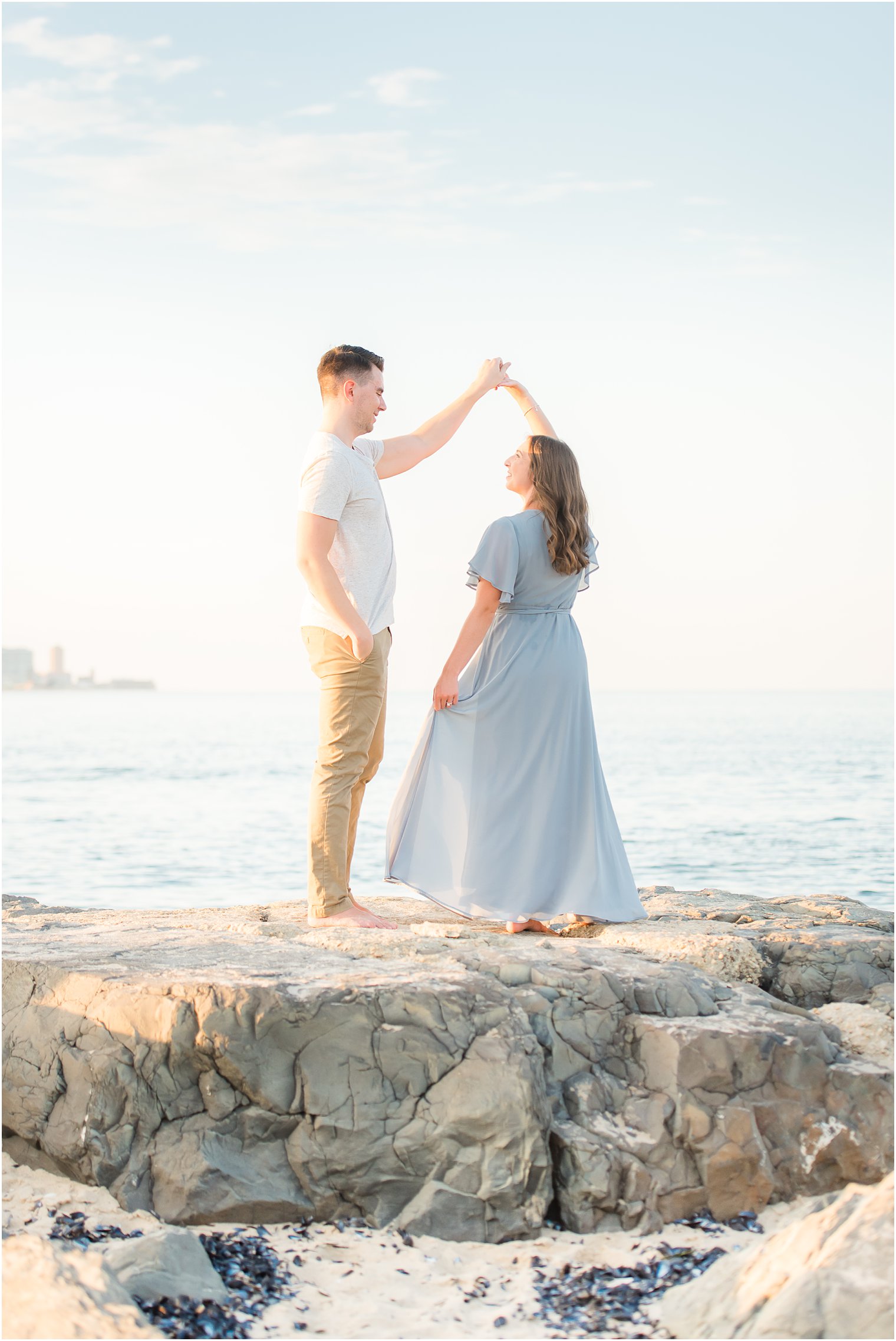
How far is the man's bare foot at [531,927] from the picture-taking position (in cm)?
460

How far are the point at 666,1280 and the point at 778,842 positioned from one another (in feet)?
46.4

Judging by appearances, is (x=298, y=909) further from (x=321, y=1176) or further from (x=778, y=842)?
(x=778, y=842)

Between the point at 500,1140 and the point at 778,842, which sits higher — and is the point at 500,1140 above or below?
above

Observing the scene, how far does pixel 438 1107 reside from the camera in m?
3.28

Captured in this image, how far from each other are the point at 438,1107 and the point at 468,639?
81.4 inches

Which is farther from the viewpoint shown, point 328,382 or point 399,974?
point 328,382

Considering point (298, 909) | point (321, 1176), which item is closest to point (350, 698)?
point (298, 909)

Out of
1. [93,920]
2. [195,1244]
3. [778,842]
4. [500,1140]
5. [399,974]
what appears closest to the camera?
[195,1244]

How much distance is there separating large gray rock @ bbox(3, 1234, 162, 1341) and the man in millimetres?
1894

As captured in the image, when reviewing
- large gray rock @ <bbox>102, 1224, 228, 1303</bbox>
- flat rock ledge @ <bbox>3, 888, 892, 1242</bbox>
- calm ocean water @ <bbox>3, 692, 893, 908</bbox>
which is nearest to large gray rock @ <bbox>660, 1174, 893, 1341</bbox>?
flat rock ledge @ <bbox>3, 888, 892, 1242</bbox>

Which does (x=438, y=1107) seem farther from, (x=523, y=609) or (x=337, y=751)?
(x=523, y=609)

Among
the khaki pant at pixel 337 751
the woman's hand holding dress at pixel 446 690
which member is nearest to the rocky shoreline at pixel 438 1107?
the khaki pant at pixel 337 751

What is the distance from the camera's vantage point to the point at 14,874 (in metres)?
14.8

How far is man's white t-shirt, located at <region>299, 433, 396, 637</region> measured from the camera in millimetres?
4434
